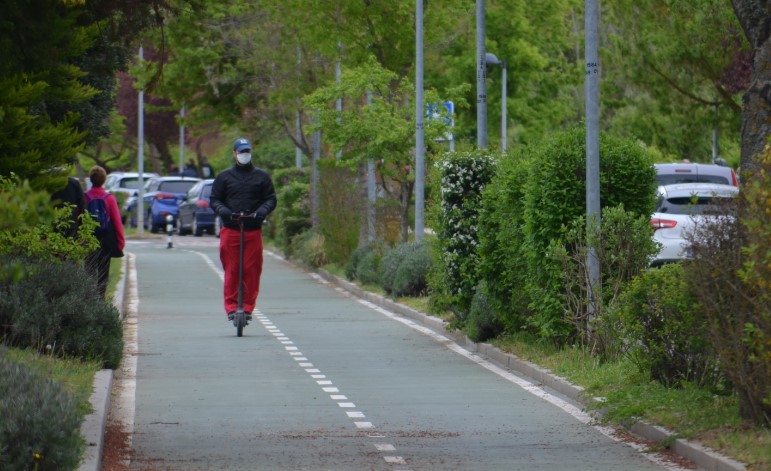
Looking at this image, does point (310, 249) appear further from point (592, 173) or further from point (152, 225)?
point (152, 225)

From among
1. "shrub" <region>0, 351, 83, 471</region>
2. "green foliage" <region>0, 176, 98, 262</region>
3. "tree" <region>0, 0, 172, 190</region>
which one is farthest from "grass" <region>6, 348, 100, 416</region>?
"shrub" <region>0, 351, 83, 471</region>

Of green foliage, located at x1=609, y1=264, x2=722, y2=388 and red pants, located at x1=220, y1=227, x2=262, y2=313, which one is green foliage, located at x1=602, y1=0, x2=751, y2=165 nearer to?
red pants, located at x1=220, y1=227, x2=262, y2=313

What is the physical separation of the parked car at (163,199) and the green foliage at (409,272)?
28.0m

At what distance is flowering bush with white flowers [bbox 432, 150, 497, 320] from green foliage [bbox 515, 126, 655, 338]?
9.68 feet

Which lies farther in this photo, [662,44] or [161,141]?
[161,141]

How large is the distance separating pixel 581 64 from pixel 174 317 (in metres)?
35.2

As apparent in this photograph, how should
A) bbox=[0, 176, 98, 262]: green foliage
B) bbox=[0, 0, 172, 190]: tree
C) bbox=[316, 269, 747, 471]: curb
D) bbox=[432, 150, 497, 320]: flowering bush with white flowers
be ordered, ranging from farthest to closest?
bbox=[432, 150, 497, 320]: flowering bush with white flowers → bbox=[0, 176, 98, 262]: green foliage → bbox=[0, 0, 172, 190]: tree → bbox=[316, 269, 747, 471]: curb

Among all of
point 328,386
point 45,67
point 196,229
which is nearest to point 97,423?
point 328,386

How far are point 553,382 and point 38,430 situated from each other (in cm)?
657

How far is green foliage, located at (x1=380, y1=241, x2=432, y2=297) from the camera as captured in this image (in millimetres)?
24922

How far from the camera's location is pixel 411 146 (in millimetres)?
29766

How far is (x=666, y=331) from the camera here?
39.8 ft

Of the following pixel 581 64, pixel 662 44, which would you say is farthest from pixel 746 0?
pixel 581 64

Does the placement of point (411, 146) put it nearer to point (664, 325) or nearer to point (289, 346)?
point (289, 346)
